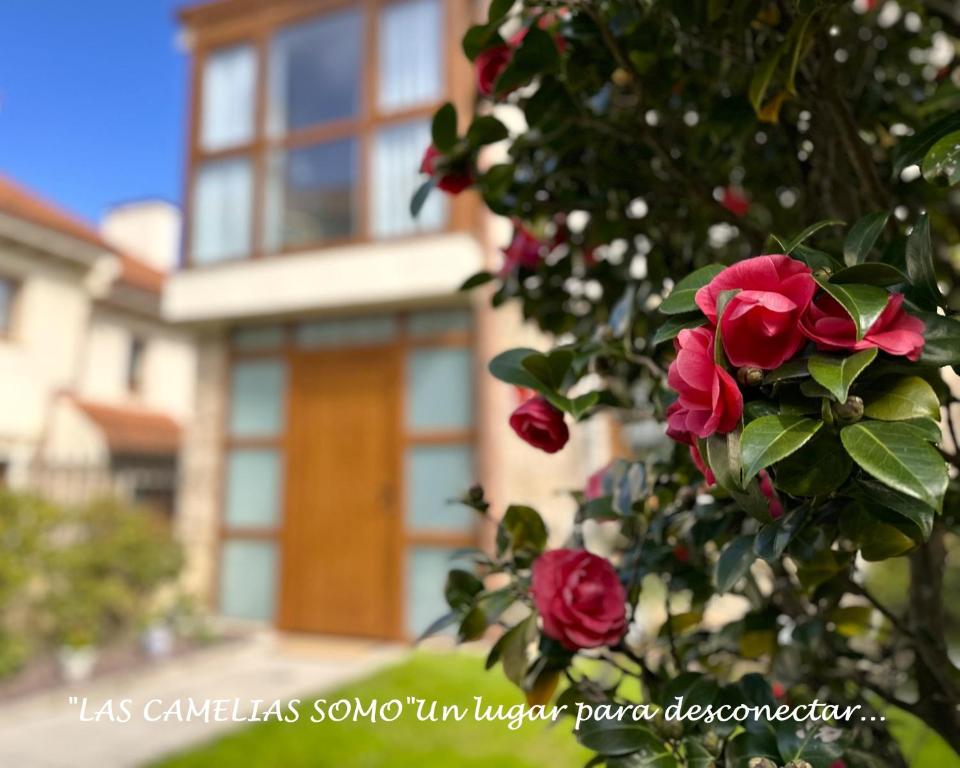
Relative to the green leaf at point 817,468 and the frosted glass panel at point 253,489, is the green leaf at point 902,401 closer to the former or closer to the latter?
the green leaf at point 817,468

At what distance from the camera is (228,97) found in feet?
23.6

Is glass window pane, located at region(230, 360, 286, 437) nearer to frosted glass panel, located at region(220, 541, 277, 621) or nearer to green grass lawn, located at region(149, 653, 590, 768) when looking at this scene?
frosted glass panel, located at region(220, 541, 277, 621)

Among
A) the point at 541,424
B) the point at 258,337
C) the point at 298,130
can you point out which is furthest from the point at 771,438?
the point at 298,130

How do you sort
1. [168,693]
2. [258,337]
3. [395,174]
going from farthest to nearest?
[258,337]
[395,174]
[168,693]

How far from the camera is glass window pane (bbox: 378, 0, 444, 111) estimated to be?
6.44 m

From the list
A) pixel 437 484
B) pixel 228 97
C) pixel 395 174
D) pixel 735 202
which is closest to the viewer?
pixel 735 202

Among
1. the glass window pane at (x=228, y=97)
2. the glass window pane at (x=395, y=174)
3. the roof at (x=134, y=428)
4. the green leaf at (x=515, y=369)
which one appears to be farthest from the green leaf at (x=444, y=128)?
the roof at (x=134, y=428)

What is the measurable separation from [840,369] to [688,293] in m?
0.16

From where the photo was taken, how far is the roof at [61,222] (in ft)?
32.4

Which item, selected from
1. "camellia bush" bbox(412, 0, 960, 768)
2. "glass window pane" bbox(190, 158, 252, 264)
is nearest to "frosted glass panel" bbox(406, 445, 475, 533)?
"glass window pane" bbox(190, 158, 252, 264)

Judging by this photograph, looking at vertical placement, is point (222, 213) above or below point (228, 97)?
below

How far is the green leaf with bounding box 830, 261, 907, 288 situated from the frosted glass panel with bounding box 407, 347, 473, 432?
5553 mm

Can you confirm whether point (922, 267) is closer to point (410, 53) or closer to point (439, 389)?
point (439, 389)

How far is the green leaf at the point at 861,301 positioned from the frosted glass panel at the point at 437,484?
18.3ft
